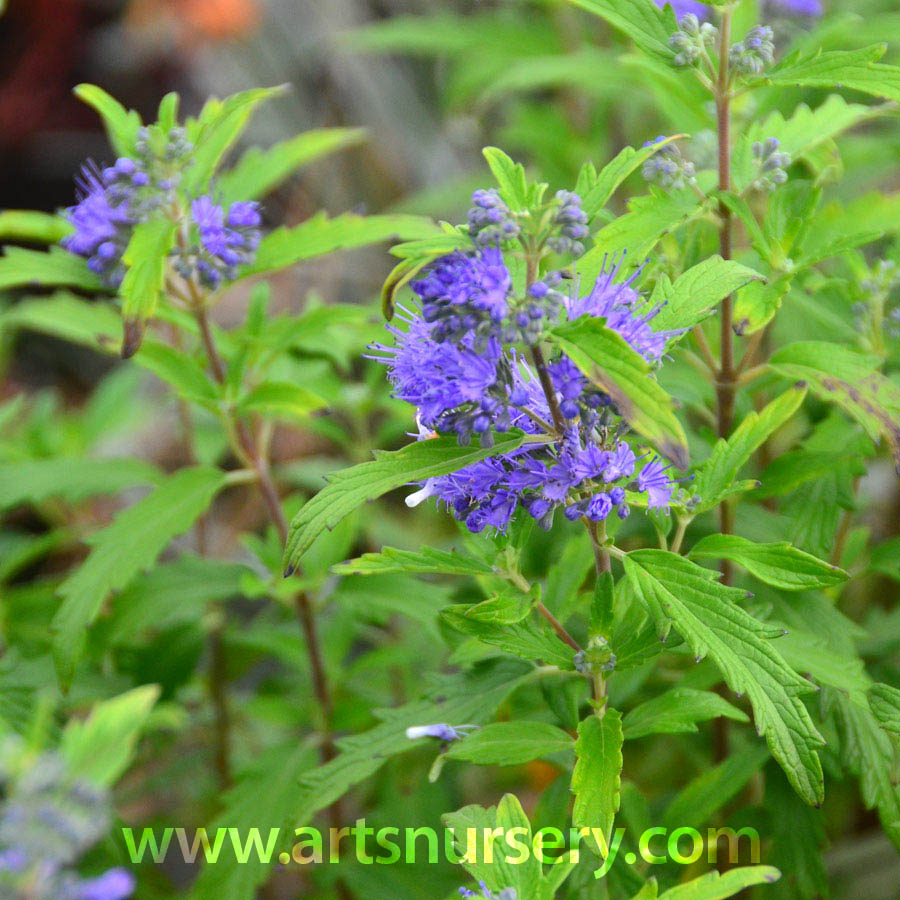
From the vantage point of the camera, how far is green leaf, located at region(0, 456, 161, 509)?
184 cm

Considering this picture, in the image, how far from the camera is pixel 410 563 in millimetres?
1214

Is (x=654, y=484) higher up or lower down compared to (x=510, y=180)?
lower down

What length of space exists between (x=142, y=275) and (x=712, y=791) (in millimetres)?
1190

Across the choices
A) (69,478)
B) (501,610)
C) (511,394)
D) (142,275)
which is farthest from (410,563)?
(69,478)

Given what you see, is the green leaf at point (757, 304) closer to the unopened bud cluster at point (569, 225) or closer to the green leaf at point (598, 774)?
the unopened bud cluster at point (569, 225)

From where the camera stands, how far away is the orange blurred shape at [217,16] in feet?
15.4

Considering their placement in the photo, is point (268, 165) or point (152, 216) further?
point (268, 165)

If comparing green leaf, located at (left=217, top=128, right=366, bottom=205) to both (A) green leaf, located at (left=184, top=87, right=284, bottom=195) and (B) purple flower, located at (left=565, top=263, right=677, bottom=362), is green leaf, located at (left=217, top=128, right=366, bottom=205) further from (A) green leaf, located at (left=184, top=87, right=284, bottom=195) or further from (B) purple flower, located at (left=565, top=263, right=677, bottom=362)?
(B) purple flower, located at (left=565, top=263, right=677, bottom=362)

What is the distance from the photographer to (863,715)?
1448 mm

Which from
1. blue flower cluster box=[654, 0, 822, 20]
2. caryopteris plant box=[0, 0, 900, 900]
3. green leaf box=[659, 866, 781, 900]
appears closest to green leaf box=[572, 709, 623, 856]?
caryopteris plant box=[0, 0, 900, 900]

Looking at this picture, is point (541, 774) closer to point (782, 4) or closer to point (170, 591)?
point (170, 591)

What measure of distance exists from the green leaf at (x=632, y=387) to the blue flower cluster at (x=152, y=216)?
29.6 inches

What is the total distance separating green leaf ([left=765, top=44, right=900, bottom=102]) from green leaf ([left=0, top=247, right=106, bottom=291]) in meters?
1.12

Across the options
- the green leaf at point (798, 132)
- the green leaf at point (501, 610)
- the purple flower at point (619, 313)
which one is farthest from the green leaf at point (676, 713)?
the green leaf at point (798, 132)
